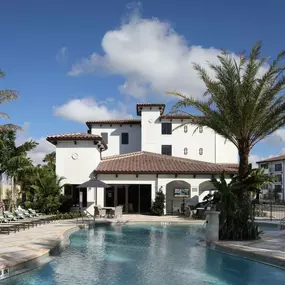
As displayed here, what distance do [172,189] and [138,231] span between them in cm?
1364

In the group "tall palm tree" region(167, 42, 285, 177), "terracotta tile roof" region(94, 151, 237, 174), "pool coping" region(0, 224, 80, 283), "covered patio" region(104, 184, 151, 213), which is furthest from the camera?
"covered patio" region(104, 184, 151, 213)

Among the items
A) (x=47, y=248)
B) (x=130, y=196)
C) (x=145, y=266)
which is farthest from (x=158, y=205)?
(x=145, y=266)

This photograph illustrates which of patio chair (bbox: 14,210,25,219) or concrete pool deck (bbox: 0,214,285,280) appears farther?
patio chair (bbox: 14,210,25,219)

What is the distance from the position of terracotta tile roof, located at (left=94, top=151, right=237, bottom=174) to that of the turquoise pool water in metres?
12.3

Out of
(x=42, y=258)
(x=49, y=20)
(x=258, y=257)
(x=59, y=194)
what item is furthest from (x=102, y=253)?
(x=59, y=194)

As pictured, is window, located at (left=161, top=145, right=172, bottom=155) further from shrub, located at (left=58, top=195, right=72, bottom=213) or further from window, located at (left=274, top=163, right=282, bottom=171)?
window, located at (left=274, top=163, right=282, bottom=171)

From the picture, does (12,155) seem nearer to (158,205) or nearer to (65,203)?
(65,203)

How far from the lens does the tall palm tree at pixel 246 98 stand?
15.9 metres

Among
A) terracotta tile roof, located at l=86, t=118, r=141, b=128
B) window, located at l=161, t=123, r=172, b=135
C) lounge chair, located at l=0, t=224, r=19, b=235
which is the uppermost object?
terracotta tile roof, located at l=86, t=118, r=141, b=128

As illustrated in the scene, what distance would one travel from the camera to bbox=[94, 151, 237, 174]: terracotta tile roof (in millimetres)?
30047

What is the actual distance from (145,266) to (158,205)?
1745 centimetres

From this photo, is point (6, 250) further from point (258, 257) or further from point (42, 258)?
point (258, 257)

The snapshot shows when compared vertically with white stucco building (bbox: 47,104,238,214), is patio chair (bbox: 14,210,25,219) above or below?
below

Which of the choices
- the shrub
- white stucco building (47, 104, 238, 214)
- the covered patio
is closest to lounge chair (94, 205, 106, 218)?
white stucco building (47, 104, 238, 214)
